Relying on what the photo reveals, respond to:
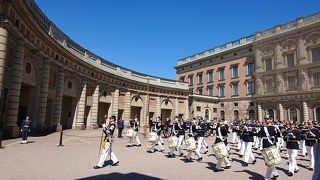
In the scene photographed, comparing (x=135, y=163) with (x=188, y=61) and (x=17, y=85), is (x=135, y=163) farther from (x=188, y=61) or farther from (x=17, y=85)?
(x=188, y=61)

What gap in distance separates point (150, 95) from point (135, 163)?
88.7ft

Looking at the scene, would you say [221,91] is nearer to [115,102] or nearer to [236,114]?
[236,114]

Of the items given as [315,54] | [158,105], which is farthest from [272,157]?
[315,54]

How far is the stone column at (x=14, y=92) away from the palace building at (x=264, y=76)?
33899 millimetres

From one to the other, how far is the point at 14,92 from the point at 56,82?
23.3ft

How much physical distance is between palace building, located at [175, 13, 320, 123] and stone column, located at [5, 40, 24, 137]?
33.9m

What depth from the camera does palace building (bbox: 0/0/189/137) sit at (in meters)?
14.7

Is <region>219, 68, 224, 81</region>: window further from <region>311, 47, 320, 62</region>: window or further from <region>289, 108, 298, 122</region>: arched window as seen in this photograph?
<region>311, 47, 320, 62</region>: window

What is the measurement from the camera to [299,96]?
3594 centimetres

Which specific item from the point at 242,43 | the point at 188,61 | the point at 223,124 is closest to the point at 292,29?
the point at 242,43

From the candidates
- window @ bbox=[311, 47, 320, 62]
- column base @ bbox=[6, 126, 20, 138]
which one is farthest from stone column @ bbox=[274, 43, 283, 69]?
column base @ bbox=[6, 126, 20, 138]

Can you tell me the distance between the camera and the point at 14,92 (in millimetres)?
14773

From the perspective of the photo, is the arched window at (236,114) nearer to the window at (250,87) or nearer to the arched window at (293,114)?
the window at (250,87)

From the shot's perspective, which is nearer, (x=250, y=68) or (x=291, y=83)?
(x=291, y=83)
